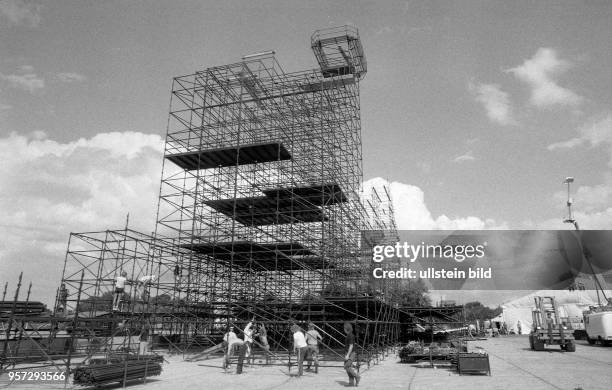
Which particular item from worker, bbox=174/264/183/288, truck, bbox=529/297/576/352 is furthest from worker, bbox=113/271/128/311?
truck, bbox=529/297/576/352

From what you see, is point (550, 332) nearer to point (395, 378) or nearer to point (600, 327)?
point (600, 327)

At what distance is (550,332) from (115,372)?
24.0 m

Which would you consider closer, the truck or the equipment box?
the equipment box

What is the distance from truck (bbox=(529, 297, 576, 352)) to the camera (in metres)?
25.6

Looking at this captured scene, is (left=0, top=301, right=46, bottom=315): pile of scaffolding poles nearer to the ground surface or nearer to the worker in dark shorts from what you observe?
the ground surface

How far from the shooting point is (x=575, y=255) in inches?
1957

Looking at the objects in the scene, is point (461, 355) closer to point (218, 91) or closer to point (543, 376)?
point (543, 376)

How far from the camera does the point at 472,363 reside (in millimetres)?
15305

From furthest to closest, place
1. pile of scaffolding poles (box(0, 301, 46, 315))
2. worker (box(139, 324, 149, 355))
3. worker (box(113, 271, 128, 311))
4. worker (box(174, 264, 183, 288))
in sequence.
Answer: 1. worker (box(174, 264, 183, 288))
2. worker (box(139, 324, 149, 355))
3. worker (box(113, 271, 128, 311))
4. pile of scaffolding poles (box(0, 301, 46, 315))

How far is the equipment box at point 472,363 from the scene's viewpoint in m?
15.1

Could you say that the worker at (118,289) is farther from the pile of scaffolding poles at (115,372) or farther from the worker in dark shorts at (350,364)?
the worker in dark shorts at (350,364)

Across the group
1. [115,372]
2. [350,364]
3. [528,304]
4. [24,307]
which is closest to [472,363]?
[350,364]

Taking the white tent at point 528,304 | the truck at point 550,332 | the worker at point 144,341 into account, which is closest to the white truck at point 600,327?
the truck at point 550,332

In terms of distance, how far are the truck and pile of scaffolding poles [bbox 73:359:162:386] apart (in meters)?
22.2
